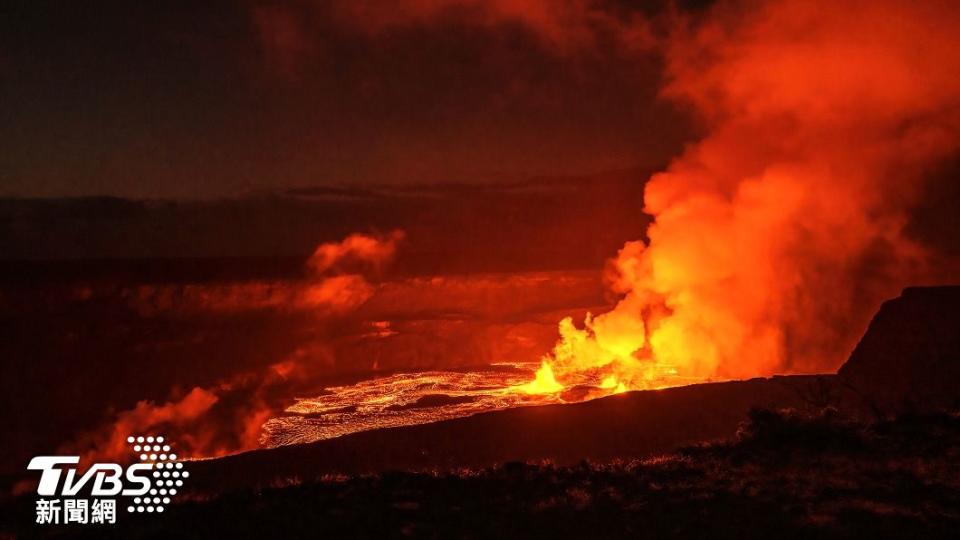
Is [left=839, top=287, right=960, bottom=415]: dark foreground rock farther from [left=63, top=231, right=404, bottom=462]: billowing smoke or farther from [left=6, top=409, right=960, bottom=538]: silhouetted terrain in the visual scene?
[left=63, top=231, right=404, bottom=462]: billowing smoke

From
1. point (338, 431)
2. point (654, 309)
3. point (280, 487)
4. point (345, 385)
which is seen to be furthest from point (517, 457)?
point (345, 385)

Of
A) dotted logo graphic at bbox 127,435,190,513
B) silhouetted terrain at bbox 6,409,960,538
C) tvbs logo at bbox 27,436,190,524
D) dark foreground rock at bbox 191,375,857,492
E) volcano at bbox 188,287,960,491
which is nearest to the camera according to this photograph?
silhouetted terrain at bbox 6,409,960,538

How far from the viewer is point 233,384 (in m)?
41.4

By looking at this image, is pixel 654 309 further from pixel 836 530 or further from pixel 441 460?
pixel 836 530

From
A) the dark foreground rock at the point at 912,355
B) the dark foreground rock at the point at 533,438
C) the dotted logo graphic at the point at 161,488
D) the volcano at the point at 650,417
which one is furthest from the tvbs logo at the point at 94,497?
the dark foreground rock at the point at 912,355

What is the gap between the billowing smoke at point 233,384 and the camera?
111 ft

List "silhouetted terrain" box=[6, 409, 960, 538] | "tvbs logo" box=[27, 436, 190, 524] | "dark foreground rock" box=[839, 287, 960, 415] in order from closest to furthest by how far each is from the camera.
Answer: "silhouetted terrain" box=[6, 409, 960, 538] → "tvbs logo" box=[27, 436, 190, 524] → "dark foreground rock" box=[839, 287, 960, 415]

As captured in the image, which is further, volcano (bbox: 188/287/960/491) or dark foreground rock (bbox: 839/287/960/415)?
dark foreground rock (bbox: 839/287/960/415)

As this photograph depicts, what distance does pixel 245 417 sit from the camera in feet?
117

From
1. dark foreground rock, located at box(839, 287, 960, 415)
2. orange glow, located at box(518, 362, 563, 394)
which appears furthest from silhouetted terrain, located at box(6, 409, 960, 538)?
orange glow, located at box(518, 362, 563, 394)

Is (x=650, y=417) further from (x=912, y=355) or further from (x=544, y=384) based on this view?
(x=544, y=384)

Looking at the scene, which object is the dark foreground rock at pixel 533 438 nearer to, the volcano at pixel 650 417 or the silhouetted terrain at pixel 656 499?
the volcano at pixel 650 417

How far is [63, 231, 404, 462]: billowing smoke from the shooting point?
33.7 m

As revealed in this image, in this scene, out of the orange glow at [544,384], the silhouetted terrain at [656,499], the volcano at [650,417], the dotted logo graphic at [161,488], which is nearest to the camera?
the silhouetted terrain at [656,499]
